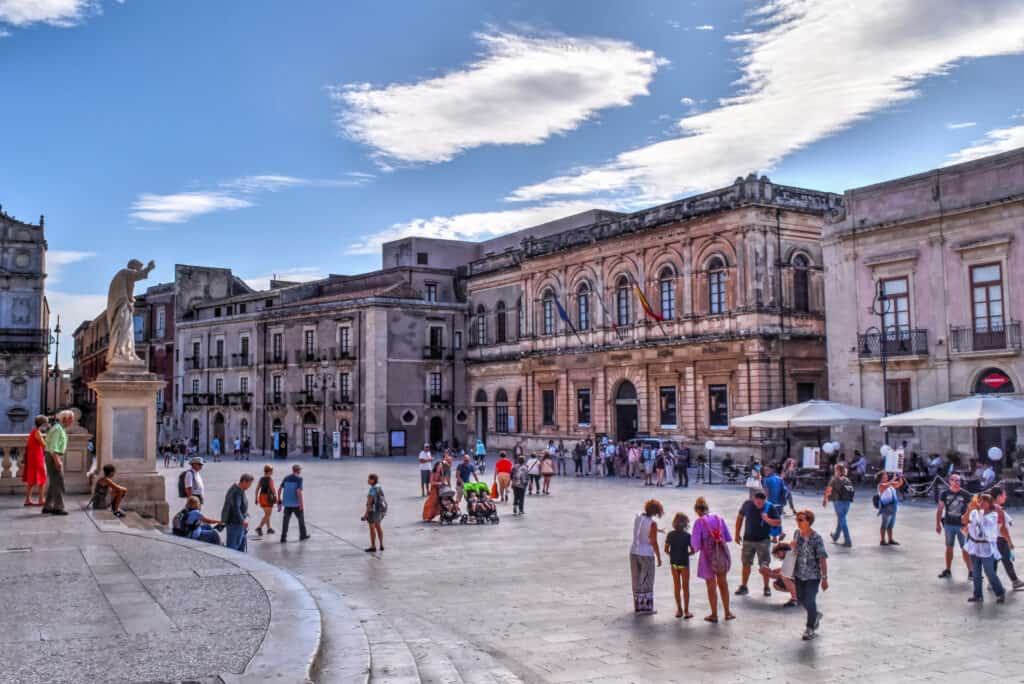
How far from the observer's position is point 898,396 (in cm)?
2770

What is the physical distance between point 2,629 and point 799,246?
32479mm

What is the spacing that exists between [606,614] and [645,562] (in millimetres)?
729

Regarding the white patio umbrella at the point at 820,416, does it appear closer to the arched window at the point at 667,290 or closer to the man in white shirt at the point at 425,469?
the man in white shirt at the point at 425,469

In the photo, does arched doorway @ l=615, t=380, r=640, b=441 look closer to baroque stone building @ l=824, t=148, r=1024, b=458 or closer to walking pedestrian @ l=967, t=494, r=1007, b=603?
baroque stone building @ l=824, t=148, r=1024, b=458

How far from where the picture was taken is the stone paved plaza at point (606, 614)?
8.20m

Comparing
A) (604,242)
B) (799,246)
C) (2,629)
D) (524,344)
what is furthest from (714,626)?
(524,344)

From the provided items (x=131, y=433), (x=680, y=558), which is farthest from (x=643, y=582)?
(x=131, y=433)

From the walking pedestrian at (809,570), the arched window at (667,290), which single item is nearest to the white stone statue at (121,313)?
the walking pedestrian at (809,570)

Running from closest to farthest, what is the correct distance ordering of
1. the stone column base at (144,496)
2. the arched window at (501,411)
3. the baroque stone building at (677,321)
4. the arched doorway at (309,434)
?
the stone column base at (144,496) → the baroque stone building at (677,321) → the arched window at (501,411) → the arched doorway at (309,434)

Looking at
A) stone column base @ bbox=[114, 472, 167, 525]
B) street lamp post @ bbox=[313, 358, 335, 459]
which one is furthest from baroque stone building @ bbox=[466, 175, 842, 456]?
stone column base @ bbox=[114, 472, 167, 525]

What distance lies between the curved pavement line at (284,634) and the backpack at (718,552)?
4.49 metres

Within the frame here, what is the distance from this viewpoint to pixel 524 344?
45844 millimetres

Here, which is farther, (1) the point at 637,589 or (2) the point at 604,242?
(2) the point at 604,242

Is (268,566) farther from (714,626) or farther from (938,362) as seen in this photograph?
(938,362)
